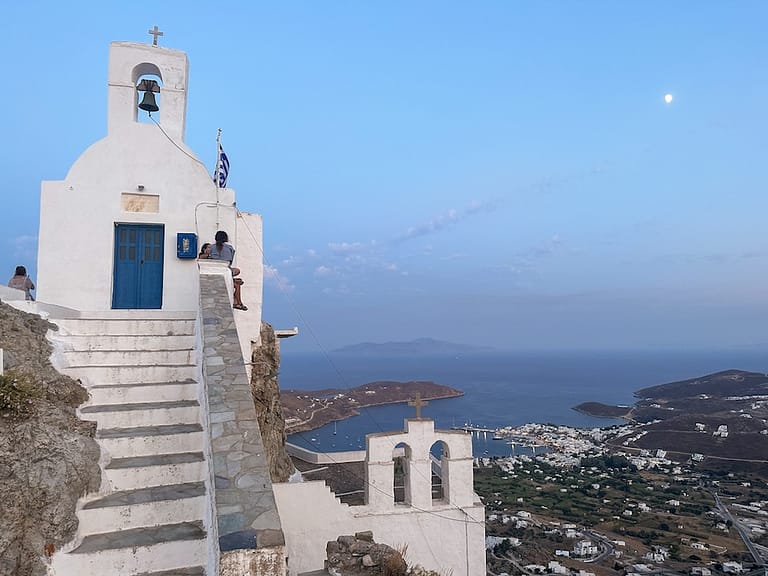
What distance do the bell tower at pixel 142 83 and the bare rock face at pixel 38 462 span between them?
636cm

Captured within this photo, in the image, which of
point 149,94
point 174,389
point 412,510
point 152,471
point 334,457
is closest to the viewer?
point 152,471

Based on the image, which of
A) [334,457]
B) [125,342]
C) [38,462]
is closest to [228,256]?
[125,342]

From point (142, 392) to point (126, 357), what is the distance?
0.88 metres

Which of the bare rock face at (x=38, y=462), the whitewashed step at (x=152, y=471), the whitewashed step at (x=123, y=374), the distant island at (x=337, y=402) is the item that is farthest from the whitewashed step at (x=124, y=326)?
the distant island at (x=337, y=402)

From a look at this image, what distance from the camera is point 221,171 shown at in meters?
10.6

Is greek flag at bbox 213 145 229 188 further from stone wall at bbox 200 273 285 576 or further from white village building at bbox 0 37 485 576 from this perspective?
stone wall at bbox 200 273 285 576

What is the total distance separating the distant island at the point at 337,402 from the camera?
2438 inches

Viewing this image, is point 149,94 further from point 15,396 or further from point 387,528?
point 387,528

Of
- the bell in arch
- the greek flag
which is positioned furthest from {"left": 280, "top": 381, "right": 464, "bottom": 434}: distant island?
the bell in arch

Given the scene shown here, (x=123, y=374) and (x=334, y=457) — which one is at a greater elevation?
(x=123, y=374)

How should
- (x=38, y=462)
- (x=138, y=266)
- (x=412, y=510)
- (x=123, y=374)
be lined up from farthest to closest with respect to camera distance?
(x=138, y=266)
(x=412, y=510)
(x=123, y=374)
(x=38, y=462)

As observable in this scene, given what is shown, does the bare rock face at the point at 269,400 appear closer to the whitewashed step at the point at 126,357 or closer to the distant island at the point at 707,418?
the whitewashed step at the point at 126,357

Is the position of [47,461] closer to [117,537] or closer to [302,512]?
[117,537]

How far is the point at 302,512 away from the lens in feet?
23.7
